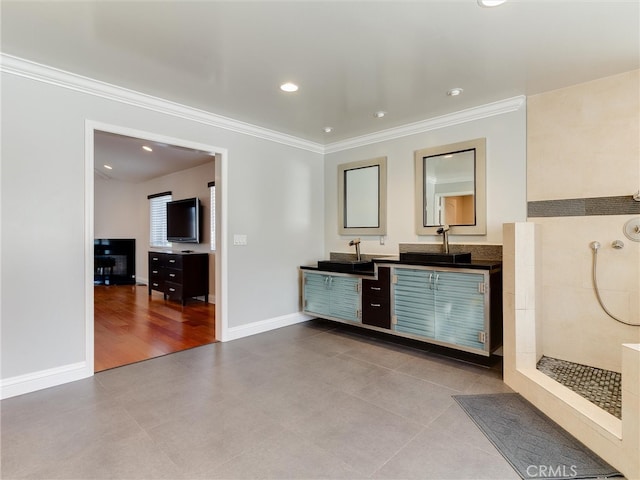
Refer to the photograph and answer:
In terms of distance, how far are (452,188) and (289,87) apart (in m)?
2.06

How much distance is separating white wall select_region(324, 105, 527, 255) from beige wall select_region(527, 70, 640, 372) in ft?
0.43

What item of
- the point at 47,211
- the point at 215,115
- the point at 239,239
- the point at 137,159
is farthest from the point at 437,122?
the point at 137,159

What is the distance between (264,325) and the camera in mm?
4336

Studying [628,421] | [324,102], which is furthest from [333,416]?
[324,102]

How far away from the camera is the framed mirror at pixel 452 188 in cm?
358

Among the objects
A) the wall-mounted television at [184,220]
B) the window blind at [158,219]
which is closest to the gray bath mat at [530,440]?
the wall-mounted television at [184,220]

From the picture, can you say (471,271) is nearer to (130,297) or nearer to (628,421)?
(628,421)

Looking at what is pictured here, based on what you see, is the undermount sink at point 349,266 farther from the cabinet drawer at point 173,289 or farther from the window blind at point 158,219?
the window blind at point 158,219

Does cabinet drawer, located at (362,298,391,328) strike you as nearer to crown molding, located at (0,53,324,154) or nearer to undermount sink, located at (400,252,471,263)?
undermount sink, located at (400,252,471,263)

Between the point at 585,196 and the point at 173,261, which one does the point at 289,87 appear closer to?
the point at 585,196

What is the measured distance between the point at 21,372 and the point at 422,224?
13.0ft

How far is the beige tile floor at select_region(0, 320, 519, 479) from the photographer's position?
180cm

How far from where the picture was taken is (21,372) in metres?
2.63

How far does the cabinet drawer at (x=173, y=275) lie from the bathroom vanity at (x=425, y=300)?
2.85 meters
